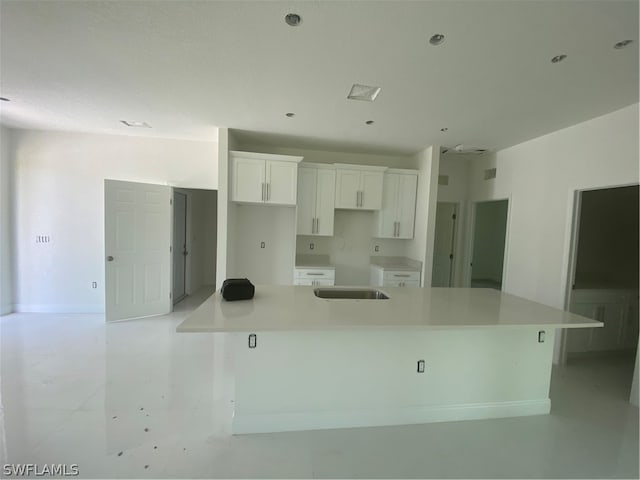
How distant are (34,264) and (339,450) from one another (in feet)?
16.7

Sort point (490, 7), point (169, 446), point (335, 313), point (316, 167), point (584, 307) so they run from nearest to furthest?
1. point (490, 7)
2. point (169, 446)
3. point (335, 313)
4. point (584, 307)
5. point (316, 167)

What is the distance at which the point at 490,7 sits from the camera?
58.1 inches

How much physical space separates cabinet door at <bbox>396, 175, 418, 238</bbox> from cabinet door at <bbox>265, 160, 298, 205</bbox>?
66.9 inches

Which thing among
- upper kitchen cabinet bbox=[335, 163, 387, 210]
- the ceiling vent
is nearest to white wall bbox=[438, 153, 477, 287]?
the ceiling vent

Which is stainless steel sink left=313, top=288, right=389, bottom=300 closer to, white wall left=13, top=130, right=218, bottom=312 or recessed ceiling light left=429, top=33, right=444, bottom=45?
recessed ceiling light left=429, top=33, right=444, bottom=45

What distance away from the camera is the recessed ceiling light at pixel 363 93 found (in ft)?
7.87

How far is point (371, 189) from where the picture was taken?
419 centimetres

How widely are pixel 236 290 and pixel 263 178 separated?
208 centimetres

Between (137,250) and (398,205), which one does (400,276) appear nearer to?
(398,205)

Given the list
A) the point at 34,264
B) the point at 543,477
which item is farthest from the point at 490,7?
the point at 34,264

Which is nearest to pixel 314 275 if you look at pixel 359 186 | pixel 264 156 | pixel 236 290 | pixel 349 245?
pixel 349 245

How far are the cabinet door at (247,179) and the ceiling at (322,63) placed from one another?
534 millimetres

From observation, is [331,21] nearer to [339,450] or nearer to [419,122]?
[419,122]

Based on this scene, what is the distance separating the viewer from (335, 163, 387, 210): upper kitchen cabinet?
162 inches
